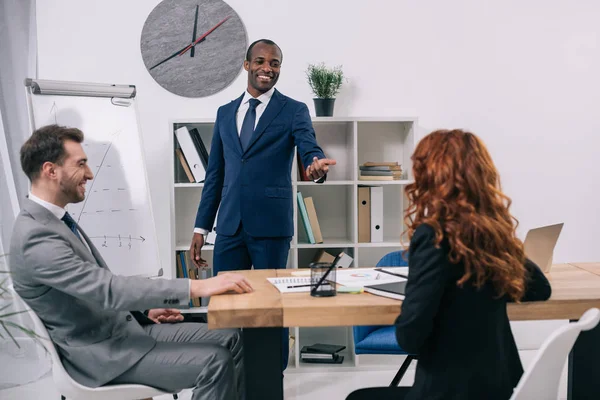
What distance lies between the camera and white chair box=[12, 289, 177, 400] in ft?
6.77

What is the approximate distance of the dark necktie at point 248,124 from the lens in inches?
125

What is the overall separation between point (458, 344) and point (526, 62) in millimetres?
2963

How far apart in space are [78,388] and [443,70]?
2.92m

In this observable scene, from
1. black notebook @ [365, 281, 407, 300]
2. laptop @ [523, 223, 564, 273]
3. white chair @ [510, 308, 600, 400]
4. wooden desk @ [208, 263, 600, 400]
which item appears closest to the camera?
white chair @ [510, 308, 600, 400]

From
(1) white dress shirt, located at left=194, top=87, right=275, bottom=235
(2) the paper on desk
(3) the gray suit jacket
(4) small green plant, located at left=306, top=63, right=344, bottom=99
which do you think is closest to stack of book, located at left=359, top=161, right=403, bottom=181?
(4) small green plant, located at left=306, top=63, right=344, bottom=99

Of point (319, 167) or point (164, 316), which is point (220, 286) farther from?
point (319, 167)

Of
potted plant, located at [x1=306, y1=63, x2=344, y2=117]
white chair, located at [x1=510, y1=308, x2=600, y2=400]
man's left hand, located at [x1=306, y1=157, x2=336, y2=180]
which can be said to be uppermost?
potted plant, located at [x1=306, y1=63, x2=344, y2=117]

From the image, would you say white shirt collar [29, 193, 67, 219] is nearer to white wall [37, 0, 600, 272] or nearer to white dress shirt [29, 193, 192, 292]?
white dress shirt [29, 193, 192, 292]

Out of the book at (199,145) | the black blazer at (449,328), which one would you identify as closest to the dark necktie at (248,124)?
the book at (199,145)

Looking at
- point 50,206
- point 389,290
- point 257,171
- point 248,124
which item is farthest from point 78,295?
point 248,124

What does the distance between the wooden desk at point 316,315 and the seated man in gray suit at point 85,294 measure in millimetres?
157

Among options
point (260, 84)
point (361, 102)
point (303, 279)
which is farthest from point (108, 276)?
point (361, 102)

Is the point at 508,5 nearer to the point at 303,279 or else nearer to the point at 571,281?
the point at 571,281

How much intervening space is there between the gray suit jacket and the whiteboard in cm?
134
